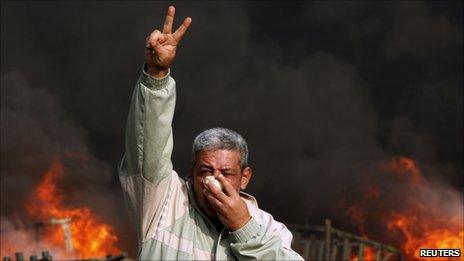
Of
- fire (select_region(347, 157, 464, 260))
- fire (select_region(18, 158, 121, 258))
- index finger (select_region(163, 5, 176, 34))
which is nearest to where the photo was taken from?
index finger (select_region(163, 5, 176, 34))

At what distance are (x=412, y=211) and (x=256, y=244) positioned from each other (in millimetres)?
18697

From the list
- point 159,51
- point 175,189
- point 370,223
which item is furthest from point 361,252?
point 159,51

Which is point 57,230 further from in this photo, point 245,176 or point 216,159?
point 216,159

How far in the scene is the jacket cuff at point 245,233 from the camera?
123 inches

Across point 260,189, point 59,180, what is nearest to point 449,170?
point 260,189

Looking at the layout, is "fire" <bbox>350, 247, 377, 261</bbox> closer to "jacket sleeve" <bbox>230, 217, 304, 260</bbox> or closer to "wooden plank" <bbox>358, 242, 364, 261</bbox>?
"wooden plank" <bbox>358, 242, 364, 261</bbox>

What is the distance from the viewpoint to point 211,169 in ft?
10.9

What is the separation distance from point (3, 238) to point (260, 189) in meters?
7.85

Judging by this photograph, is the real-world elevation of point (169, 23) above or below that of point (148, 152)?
above

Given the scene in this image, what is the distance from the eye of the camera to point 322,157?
22734 mm

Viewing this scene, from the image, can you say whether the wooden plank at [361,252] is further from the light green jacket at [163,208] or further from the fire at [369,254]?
the light green jacket at [163,208]

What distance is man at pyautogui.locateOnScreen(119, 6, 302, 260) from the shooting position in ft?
10.3

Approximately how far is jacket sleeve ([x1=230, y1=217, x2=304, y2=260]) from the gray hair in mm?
395

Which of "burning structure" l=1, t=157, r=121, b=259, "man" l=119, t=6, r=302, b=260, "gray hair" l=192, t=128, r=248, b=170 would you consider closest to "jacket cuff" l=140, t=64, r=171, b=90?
"man" l=119, t=6, r=302, b=260
